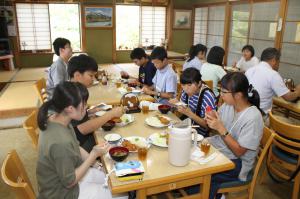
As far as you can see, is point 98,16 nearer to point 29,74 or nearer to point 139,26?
point 139,26

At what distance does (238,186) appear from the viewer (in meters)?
1.75

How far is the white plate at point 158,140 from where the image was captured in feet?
5.46

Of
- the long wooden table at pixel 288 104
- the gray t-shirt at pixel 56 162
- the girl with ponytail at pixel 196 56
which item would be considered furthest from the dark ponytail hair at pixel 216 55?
the gray t-shirt at pixel 56 162

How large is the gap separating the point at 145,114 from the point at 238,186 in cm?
96

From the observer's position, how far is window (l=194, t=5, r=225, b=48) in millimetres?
6204

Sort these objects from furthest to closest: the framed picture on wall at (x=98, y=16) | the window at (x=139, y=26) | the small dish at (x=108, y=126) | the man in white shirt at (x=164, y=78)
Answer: the window at (x=139, y=26), the framed picture on wall at (x=98, y=16), the man in white shirt at (x=164, y=78), the small dish at (x=108, y=126)

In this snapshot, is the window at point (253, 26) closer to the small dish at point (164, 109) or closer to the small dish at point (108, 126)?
the small dish at point (164, 109)

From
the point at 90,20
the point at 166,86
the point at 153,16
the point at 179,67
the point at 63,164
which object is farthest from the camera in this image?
the point at 153,16

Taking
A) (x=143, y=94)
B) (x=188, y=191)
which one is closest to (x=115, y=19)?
(x=143, y=94)

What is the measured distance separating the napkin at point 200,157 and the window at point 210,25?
202 inches

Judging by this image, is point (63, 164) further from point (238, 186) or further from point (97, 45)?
point (97, 45)

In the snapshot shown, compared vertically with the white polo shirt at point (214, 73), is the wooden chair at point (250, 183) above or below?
below

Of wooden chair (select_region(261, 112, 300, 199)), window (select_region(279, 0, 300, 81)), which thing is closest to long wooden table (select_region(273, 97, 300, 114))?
wooden chair (select_region(261, 112, 300, 199))

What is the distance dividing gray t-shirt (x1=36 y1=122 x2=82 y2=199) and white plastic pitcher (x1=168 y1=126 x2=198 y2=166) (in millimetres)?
519
